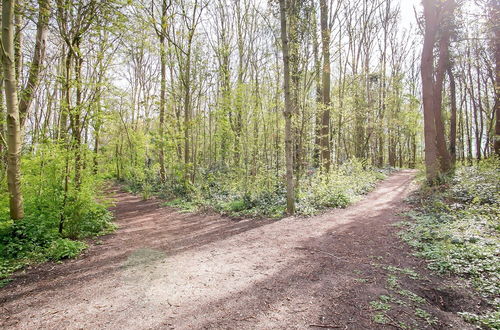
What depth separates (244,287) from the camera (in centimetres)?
342

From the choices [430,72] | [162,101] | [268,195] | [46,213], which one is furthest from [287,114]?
[162,101]

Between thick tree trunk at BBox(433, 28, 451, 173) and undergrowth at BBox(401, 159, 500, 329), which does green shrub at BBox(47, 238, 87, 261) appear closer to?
undergrowth at BBox(401, 159, 500, 329)

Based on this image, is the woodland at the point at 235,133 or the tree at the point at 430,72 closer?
the woodland at the point at 235,133

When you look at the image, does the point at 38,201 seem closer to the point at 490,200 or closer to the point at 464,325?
the point at 464,325

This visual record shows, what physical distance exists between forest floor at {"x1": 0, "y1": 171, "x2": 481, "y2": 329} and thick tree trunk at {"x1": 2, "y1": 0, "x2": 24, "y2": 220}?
156 centimetres

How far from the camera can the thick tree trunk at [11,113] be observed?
4.49m

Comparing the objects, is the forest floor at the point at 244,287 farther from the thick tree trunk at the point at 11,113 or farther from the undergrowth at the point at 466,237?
the thick tree trunk at the point at 11,113

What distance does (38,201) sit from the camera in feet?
17.5

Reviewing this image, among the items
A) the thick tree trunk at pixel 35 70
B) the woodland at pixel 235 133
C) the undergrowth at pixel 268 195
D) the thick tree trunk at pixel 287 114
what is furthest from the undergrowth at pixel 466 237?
the thick tree trunk at pixel 35 70

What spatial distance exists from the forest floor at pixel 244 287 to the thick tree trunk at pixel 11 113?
1562 mm

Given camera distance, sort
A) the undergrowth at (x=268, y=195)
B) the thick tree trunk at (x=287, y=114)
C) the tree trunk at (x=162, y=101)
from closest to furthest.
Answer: the thick tree trunk at (x=287, y=114) → the undergrowth at (x=268, y=195) → the tree trunk at (x=162, y=101)

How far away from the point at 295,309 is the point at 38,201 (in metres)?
5.84

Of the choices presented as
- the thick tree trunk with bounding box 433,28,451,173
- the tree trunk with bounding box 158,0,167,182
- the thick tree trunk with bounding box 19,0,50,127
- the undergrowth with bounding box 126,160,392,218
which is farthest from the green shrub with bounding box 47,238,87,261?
the thick tree trunk with bounding box 433,28,451,173

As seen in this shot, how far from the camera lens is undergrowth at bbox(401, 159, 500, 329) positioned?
320 cm
